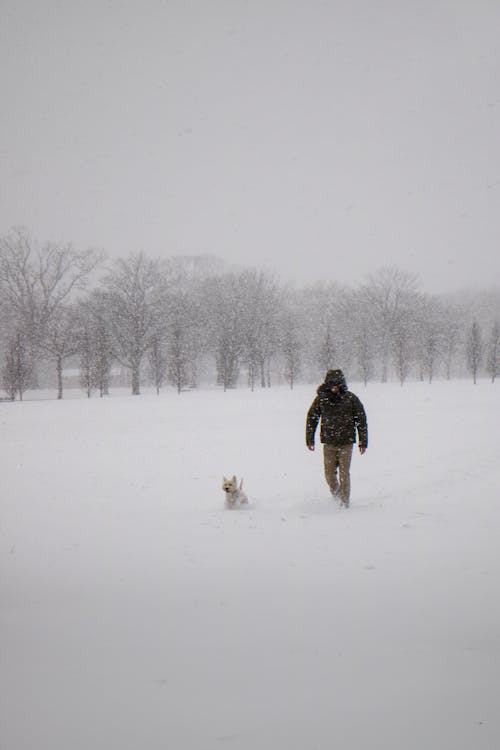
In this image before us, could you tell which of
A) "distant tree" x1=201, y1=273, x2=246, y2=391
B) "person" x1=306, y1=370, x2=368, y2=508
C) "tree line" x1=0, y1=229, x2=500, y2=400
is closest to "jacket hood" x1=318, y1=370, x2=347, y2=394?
"person" x1=306, y1=370, x2=368, y2=508

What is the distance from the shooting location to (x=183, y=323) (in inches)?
1977

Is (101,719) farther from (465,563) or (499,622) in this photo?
(465,563)

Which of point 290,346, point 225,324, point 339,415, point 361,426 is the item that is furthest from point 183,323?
point 361,426

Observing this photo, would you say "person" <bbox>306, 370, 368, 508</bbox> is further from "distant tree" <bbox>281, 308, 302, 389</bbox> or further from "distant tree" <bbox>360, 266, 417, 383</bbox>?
"distant tree" <bbox>360, 266, 417, 383</bbox>

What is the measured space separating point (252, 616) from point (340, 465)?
442 centimetres

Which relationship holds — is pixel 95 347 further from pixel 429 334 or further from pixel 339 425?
pixel 429 334

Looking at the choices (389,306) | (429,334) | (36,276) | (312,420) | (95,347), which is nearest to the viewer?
(312,420)

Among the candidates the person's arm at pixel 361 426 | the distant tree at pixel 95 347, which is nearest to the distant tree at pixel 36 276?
A: the distant tree at pixel 95 347

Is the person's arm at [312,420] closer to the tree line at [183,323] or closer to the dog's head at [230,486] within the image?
the dog's head at [230,486]

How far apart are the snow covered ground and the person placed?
2.73ft

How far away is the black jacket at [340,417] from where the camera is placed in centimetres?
812

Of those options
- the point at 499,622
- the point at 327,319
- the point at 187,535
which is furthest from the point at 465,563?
the point at 327,319

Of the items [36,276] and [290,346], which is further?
[290,346]

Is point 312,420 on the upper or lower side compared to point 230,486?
upper
